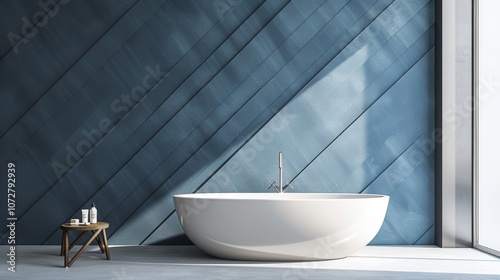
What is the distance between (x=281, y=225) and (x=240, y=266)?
0.37m

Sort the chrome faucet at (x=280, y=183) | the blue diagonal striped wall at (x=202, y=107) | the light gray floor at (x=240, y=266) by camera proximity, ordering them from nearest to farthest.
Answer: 1. the light gray floor at (x=240, y=266)
2. the chrome faucet at (x=280, y=183)
3. the blue diagonal striped wall at (x=202, y=107)

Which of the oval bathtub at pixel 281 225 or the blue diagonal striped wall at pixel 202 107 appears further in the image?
the blue diagonal striped wall at pixel 202 107

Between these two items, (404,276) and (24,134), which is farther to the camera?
(24,134)

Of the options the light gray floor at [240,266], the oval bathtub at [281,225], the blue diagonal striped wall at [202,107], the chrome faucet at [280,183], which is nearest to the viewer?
the light gray floor at [240,266]

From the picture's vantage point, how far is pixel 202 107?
18.0 feet

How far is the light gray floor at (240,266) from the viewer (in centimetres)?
387

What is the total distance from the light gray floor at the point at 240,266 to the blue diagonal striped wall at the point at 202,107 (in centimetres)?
55

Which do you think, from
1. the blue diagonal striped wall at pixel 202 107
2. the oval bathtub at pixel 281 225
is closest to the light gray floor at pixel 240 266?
the oval bathtub at pixel 281 225

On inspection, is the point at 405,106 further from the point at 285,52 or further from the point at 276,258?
the point at 276,258

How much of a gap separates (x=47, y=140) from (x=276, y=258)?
7.58 ft

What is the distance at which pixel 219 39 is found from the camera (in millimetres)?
5520

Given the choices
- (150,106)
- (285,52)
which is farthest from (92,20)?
(285,52)

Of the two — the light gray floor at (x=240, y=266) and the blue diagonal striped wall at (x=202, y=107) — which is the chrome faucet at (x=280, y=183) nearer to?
the blue diagonal striped wall at (x=202, y=107)

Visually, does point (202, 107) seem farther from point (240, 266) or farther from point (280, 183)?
point (240, 266)
